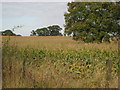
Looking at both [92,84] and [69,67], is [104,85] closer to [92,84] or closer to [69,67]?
[92,84]

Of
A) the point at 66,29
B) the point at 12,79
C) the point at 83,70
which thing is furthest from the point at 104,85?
the point at 66,29

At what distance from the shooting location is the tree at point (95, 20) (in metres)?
19.6

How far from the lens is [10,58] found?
5.37 m

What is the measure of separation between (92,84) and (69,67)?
187cm

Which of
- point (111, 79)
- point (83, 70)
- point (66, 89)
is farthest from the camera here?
point (83, 70)

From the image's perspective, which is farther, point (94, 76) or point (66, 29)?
point (66, 29)

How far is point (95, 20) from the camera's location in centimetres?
1978

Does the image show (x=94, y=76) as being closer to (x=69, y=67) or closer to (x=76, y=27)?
(x=69, y=67)

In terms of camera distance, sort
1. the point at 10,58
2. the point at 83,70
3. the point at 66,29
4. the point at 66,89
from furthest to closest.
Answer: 1. the point at 66,29
2. the point at 83,70
3. the point at 10,58
4. the point at 66,89

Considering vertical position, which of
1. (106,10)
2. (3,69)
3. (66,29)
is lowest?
(3,69)

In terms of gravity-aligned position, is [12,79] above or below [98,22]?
below

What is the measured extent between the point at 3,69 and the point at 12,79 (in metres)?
0.53

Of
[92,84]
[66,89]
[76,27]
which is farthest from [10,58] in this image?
[76,27]

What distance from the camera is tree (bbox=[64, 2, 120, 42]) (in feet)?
64.2
